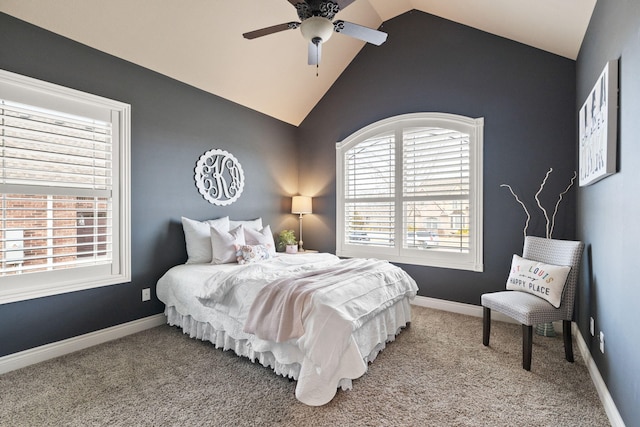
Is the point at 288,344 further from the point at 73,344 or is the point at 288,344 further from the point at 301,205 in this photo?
the point at 301,205

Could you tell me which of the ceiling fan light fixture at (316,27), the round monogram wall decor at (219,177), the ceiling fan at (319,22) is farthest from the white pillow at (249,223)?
the ceiling fan light fixture at (316,27)

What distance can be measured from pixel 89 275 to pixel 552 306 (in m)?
4.02

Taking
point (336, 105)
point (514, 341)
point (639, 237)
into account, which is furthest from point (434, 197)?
point (639, 237)

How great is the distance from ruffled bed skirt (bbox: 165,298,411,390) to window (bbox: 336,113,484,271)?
1.10 m

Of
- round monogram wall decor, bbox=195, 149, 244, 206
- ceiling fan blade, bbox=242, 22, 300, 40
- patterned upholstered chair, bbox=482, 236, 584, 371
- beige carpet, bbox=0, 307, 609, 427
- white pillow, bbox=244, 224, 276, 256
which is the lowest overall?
beige carpet, bbox=0, 307, 609, 427

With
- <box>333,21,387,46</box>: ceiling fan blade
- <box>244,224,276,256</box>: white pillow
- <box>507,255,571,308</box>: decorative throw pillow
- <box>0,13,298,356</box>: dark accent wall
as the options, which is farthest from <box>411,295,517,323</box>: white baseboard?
<box>333,21,387,46</box>: ceiling fan blade

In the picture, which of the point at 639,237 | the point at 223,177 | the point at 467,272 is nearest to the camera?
the point at 639,237

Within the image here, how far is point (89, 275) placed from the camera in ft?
9.29

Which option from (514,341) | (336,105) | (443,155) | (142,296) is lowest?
(514,341)

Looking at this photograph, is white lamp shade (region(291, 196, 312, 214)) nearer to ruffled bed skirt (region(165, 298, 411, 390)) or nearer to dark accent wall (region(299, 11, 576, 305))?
dark accent wall (region(299, 11, 576, 305))

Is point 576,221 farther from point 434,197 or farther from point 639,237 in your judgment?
point 639,237

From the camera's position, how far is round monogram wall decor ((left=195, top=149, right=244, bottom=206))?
12.4ft

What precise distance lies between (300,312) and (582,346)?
2.47 m

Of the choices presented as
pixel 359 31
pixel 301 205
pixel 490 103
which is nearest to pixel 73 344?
pixel 301 205
